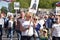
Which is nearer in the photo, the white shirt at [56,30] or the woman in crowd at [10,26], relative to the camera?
the white shirt at [56,30]

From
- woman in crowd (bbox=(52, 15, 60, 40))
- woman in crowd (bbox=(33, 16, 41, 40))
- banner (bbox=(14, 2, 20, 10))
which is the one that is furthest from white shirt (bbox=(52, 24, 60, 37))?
banner (bbox=(14, 2, 20, 10))

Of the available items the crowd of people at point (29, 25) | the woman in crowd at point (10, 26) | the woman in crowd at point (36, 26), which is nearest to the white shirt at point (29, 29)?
the crowd of people at point (29, 25)

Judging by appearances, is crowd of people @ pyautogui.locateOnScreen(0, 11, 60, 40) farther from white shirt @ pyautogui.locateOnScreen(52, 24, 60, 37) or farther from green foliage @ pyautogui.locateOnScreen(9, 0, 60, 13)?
green foliage @ pyautogui.locateOnScreen(9, 0, 60, 13)

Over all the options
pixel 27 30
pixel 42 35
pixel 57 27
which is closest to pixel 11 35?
pixel 27 30

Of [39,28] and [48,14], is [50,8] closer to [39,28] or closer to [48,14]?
[48,14]

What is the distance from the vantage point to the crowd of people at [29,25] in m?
5.54

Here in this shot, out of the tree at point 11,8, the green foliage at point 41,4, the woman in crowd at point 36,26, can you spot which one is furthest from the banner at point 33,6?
the tree at point 11,8

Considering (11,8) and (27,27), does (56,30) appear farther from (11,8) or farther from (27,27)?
(11,8)

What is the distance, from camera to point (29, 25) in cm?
553

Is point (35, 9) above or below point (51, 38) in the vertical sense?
above

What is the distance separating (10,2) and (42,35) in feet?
3.92

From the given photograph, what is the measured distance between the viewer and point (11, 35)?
5.57 meters

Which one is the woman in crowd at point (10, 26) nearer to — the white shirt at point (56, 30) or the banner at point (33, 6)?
the banner at point (33, 6)

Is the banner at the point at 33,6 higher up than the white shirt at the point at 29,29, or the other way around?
the banner at the point at 33,6
